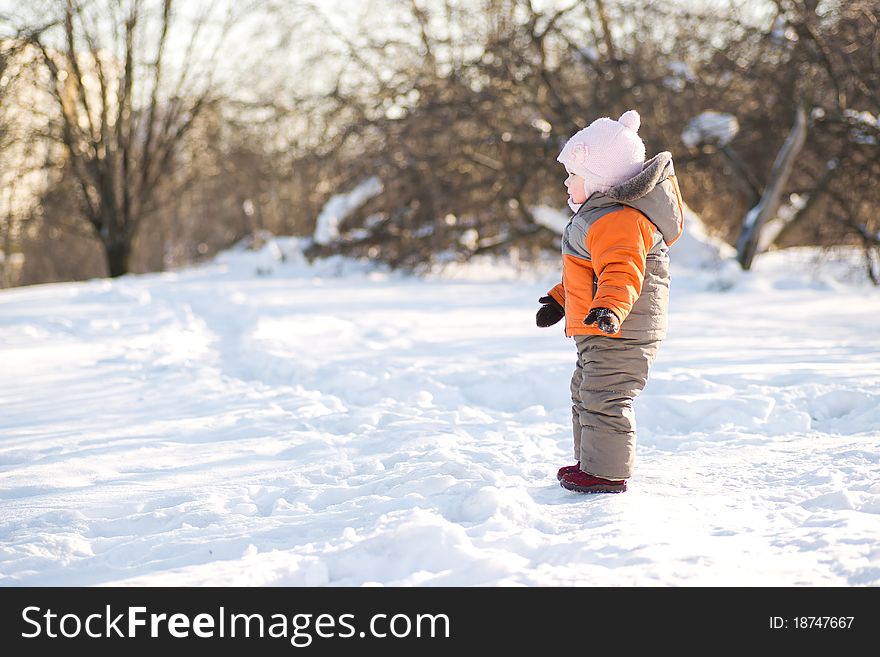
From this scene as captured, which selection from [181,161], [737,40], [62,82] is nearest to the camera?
[737,40]

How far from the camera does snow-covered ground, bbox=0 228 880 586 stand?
7.65 ft

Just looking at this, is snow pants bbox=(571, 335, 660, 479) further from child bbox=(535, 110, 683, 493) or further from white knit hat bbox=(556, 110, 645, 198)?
white knit hat bbox=(556, 110, 645, 198)

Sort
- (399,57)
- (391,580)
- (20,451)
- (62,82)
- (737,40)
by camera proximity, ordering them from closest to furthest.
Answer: (391,580)
(20,451)
(737,40)
(399,57)
(62,82)

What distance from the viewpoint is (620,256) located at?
9.27 ft

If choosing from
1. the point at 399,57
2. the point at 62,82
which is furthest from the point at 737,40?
the point at 62,82

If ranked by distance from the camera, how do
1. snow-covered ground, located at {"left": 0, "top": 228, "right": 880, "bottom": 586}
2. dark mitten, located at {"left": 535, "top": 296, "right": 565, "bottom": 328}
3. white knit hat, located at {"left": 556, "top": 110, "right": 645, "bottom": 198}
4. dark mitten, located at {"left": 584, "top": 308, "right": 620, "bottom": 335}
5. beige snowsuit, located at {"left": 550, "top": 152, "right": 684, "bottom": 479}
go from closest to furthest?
snow-covered ground, located at {"left": 0, "top": 228, "right": 880, "bottom": 586}
dark mitten, located at {"left": 584, "top": 308, "right": 620, "bottom": 335}
beige snowsuit, located at {"left": 550, "top": 152, "right": 684, "bottom": 479}
white knit hat, located at {"left": 556, "top": 110, "right": 645, "bottom": 198}
dark mitten, located at {"left": 535, "top": 296, "right": 565, "bottom": 328}

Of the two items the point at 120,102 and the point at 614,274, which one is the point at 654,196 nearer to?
the point at 614,274

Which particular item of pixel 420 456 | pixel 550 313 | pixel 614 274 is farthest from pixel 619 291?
pixel 420 456

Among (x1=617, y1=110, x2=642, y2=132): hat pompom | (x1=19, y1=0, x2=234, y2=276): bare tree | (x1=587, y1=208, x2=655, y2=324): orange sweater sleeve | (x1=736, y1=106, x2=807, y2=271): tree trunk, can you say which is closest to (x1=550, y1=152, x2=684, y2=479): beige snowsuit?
(x1=587, y1=208, x2=655, y2=324): orange sweater sleeve

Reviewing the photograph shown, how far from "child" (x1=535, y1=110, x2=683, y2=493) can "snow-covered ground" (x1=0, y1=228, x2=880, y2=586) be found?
20 cm

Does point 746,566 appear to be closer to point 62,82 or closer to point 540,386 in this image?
point 540,386

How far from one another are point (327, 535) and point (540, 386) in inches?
89.5

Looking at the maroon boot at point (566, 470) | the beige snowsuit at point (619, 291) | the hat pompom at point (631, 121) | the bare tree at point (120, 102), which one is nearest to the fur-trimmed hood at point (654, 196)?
the beige snowsuit at point (619, 291)
